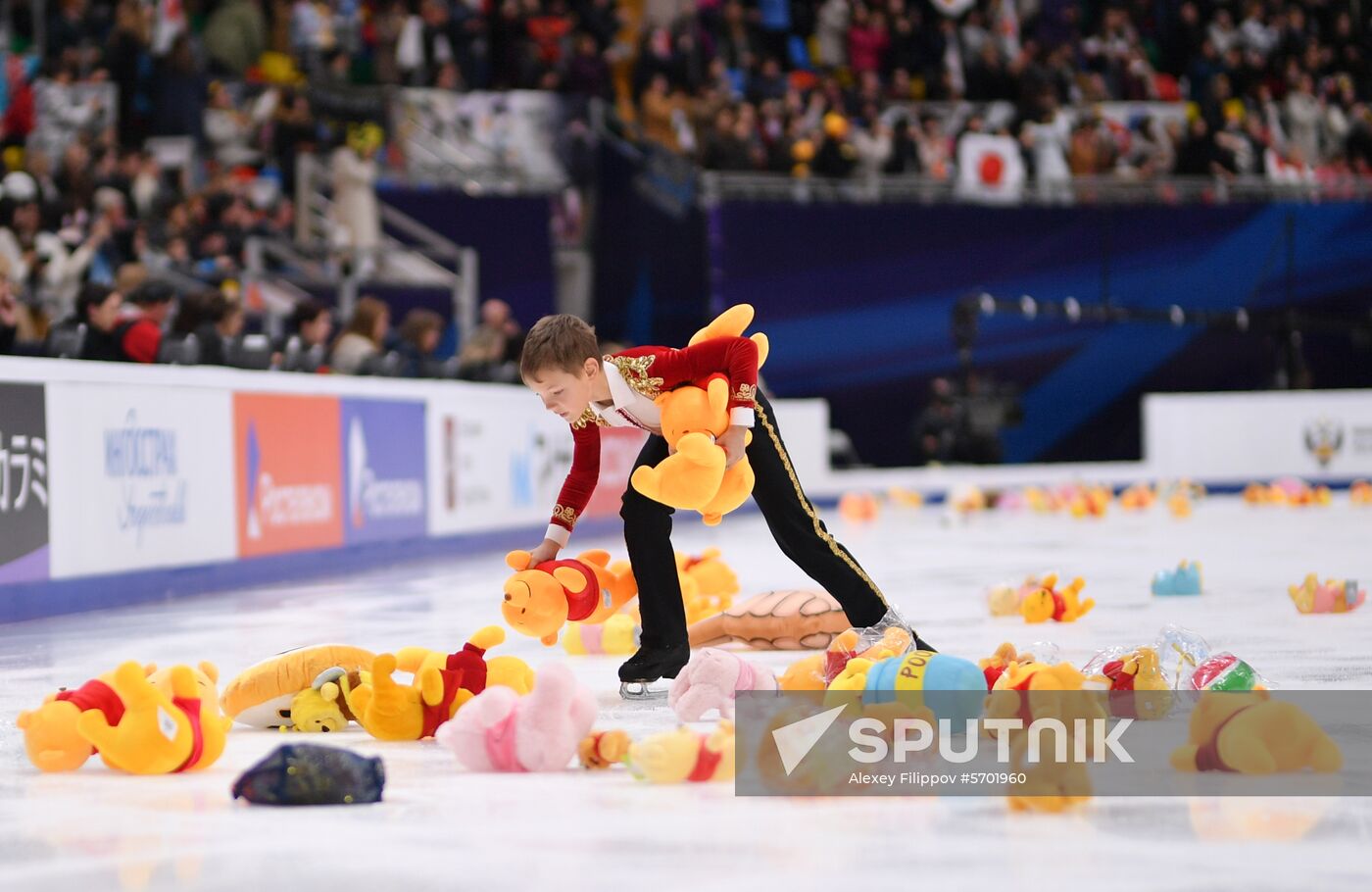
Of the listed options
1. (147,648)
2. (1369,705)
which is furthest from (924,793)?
(147,648)

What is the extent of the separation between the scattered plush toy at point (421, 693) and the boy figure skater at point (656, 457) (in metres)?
0.49

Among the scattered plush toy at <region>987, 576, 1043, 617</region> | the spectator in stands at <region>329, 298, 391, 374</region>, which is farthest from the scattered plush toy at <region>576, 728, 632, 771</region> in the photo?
the spectator in stands at <region>329, 298, 391, 374</region>

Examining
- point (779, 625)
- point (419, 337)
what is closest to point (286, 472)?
point (419, 337)

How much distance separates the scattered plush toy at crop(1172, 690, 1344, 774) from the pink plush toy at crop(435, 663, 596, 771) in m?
0.99

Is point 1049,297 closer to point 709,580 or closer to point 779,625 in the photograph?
point 709,580

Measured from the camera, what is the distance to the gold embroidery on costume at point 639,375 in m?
3.51

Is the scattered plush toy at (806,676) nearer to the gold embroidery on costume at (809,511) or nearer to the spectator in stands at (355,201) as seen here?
the gold embroidery on costume at (809,511)

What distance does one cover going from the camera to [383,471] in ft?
28.3

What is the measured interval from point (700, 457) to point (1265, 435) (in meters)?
13.1

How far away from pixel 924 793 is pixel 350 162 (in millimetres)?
11342

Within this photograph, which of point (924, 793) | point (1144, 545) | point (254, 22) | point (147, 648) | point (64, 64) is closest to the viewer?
point (924, 793)

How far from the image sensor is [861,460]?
16.6m

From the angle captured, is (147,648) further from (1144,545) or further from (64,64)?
(64,64)

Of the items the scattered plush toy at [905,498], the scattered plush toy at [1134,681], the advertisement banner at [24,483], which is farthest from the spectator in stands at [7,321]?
the scattered plush toy at [905,498]
